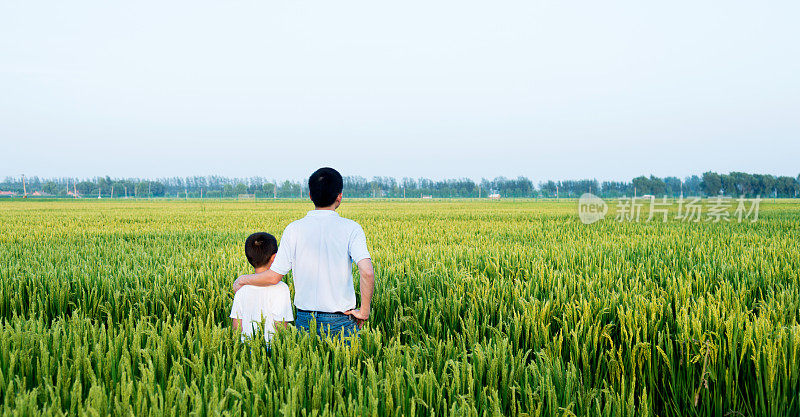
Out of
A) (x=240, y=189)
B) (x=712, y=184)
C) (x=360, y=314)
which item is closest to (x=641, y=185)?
(x=712, y=184)

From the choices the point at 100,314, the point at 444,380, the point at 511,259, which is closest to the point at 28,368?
the point at 444,380

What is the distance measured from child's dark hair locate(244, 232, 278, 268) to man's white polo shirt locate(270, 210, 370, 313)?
0.76ft

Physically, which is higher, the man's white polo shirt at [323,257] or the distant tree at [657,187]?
the distant tree at [657,187]

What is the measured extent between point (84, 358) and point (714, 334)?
3067 millimetres

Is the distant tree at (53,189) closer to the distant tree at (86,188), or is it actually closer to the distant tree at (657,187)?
the distant tree at (86,188)

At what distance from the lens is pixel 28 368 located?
6.68 feet

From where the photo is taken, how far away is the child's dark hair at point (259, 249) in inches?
111

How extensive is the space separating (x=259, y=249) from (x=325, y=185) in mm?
649

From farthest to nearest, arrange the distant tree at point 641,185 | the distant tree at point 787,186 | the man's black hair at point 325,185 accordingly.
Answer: the distant tree at point 641,185
the distant tree at point 787,186
the man's black hair at point 325,185

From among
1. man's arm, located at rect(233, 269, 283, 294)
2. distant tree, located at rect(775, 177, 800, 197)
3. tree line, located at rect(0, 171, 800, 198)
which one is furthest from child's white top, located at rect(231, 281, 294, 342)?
distant tree, located at rect(775, 177, 800, 197)

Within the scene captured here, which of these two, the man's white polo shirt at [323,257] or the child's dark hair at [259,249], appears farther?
the child's dark hair at [259,249]

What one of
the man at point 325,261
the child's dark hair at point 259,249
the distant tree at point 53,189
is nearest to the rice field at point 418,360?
the man at point 325,261

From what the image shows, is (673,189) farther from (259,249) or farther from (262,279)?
(262,279)

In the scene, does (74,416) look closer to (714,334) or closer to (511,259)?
(714,334)
